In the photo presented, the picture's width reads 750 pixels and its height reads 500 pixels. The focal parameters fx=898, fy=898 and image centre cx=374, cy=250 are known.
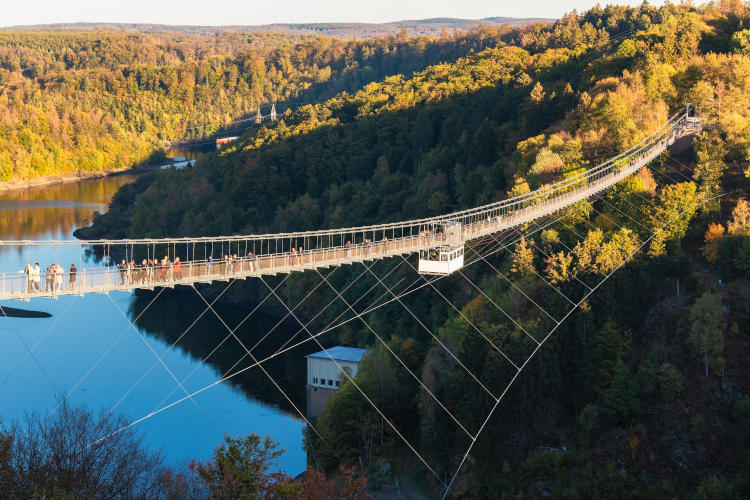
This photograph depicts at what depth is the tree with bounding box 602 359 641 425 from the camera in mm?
31000

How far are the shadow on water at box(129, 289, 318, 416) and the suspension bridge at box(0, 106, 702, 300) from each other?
28.3 feet

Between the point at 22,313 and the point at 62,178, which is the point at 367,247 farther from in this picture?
the point at 62,178

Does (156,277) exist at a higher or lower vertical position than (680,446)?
higher

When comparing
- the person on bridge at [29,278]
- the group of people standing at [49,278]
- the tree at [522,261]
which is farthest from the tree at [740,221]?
the person on bridge at [29,278]

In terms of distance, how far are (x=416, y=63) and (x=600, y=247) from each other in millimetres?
100206

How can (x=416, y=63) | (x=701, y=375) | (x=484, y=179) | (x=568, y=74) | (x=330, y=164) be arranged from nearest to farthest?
(x=701, y=375) < (x=484, y=179) < (x=568, y=74) < (x=330, y=164) < (x=416, y=63)

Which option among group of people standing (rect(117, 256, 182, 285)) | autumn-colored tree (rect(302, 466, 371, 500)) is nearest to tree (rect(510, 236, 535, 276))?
group of people standing (rect(117, 256, 182, 285))

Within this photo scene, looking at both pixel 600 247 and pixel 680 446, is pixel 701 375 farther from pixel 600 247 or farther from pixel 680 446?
pixel 600 247

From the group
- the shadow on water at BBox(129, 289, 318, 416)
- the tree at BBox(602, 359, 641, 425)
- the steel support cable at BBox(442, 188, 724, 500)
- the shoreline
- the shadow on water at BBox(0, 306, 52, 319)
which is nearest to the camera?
the tree at BBox(602, 359, 641, 425)

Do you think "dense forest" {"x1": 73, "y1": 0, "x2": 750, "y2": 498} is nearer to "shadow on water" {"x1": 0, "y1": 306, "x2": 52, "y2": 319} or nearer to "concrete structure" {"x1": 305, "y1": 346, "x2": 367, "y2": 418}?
"concrete structure" {"x1": 305, "y1": 346, "x2": 367, "y2": 418}

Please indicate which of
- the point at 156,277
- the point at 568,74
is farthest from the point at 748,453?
the point at 568,74

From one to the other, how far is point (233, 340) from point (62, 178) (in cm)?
7183

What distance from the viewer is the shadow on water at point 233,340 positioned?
4291cm

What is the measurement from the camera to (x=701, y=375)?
31.8 m
